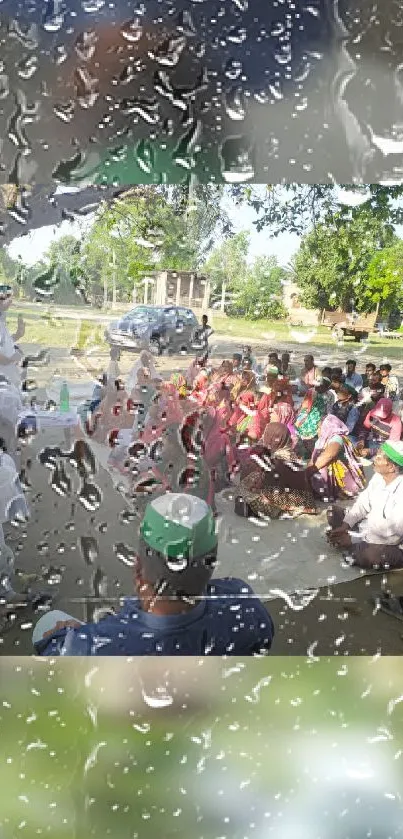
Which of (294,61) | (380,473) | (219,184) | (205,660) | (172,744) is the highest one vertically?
(294,61)

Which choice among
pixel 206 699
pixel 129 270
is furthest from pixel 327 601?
pixel 129 270

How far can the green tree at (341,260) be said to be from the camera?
146 centimetres

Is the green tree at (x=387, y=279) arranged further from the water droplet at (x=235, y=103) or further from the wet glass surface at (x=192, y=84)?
the water droplet at (x=235, y=103)

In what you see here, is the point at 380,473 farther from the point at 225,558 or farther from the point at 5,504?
the point at 5,504

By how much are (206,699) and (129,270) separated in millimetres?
994

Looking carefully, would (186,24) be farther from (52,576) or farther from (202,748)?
(202,748)

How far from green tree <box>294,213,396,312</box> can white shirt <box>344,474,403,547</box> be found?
16.8 inches

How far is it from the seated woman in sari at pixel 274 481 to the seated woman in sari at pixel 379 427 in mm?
164

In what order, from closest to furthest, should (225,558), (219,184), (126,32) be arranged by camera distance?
1. (126,32)
2. (219,184)
3. (225,558)

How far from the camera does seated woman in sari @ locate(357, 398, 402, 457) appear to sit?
5.12 ft

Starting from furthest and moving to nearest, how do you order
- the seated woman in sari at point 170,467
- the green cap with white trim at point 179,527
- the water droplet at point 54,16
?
the seated woman in sari at point 170,467 → the green cap with white trim at point 179,527 → the water droplet at point 54,16

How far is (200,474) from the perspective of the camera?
4.97 feet

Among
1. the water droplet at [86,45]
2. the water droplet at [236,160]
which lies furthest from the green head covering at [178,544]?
the water droplet at [86,45]

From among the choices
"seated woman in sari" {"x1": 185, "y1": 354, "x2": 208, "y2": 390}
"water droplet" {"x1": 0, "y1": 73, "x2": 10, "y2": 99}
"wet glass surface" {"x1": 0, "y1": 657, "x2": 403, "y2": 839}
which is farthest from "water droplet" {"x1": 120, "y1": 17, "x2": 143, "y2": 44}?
"wet glass surface" {"x1": 0, "y1": 657, "x2": 403, "y2": 839}
